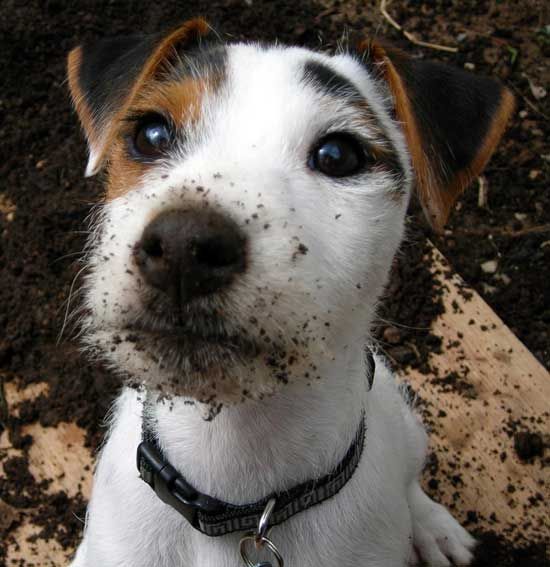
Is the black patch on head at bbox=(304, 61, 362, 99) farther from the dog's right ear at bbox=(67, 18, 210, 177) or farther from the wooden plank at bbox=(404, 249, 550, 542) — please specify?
the wooden plank at bbox=(404, 249, 550, 542)

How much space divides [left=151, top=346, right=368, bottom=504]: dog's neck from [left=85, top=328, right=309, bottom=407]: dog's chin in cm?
30

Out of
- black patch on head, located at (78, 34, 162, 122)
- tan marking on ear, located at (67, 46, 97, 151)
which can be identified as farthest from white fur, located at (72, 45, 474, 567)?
tan marking on ear, located at (67, 46, 97, 151)

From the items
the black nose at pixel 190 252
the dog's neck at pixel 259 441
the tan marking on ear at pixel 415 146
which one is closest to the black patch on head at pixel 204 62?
the tan marking on ear at pixel 415 146

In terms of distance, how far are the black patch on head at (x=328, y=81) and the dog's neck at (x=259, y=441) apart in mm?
681

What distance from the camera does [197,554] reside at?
5.38 ft

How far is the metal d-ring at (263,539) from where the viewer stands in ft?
4.91

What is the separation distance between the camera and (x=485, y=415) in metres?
2.69

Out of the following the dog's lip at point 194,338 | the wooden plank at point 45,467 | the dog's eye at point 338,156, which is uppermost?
the dog's eye at point 338,156

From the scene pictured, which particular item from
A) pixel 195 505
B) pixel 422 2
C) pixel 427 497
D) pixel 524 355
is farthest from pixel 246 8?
pixel 195 505

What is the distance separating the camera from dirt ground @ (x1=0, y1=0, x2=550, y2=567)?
274 centimetres

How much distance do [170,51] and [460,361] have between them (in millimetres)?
1781

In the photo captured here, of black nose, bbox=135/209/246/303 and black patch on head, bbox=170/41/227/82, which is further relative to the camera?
black patch on head, bbox=170/41/227/82

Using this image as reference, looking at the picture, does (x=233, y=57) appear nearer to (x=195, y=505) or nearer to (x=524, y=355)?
(x=195, y=505)

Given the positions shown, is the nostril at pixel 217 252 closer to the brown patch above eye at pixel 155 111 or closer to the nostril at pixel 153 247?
the nostril at pixel 153 247
